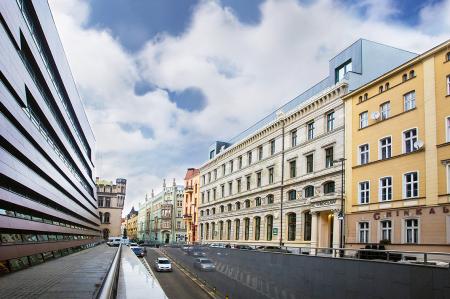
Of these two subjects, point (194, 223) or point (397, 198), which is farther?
point (194, 223)

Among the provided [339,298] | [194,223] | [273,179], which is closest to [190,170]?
[194,223]

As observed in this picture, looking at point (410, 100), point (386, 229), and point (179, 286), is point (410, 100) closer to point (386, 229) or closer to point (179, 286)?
point (386, 229)

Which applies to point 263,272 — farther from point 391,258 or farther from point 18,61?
point 18,61

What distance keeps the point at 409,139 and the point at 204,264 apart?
26.9 metres

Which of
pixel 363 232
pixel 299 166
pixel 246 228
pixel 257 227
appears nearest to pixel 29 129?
pixel 363 232

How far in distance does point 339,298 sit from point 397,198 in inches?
441

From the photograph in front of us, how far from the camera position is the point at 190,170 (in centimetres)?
9625

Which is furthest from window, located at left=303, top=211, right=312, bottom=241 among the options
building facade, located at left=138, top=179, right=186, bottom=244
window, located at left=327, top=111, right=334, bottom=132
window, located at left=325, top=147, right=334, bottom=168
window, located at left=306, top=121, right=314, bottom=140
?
building facade, located at left=138, top=179, right=186, bottom=244

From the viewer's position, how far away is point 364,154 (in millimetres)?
35531

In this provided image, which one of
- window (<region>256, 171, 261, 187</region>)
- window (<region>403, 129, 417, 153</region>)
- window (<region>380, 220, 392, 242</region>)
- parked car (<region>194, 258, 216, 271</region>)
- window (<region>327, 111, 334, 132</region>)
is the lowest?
parked car (<region>194, 258, 216, 271</region>)

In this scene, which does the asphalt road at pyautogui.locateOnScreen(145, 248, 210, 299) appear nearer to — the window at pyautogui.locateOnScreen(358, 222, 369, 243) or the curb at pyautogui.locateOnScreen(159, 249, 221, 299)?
the curb at pyautogui.locateOnScreen(159, 249, 221, 299)

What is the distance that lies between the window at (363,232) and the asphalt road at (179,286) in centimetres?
1514

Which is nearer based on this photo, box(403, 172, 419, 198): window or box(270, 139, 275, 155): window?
box(403, 172, 419, 198): window

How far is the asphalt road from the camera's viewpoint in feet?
130
